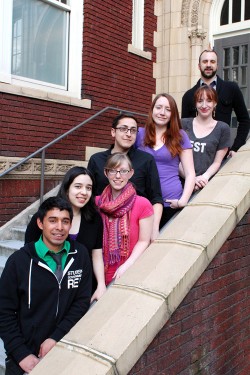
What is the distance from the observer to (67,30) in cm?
743

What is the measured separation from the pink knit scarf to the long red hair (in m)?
0.66

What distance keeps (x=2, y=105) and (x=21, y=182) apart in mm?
1060

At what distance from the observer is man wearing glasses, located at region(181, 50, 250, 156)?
4285 millimetres

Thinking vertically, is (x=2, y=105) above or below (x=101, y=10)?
below

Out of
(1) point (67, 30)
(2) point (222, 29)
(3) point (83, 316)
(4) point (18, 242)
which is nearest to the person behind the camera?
(3) point (83, 316)

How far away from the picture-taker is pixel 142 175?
10.9 ft

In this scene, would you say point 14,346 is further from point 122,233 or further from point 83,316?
point 122,233

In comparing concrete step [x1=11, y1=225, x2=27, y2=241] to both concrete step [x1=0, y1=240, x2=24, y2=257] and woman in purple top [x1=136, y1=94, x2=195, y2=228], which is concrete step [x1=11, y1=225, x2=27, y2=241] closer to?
concrete step [x1=0, y1=240, x2=24, y2=257]

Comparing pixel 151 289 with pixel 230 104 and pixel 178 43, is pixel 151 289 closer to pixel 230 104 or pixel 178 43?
pixel 230 104

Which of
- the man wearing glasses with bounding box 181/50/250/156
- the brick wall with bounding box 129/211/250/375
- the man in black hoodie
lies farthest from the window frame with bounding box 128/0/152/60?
the man in black hoodie

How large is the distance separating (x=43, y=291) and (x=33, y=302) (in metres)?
0.08

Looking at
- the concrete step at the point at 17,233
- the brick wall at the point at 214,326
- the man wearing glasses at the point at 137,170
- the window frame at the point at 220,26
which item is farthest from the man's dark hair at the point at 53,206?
the window frame at the point at 220,26

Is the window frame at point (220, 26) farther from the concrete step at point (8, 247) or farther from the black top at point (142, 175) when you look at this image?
the black top at point (142, 175)

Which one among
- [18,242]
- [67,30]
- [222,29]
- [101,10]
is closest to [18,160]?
[18,242]
